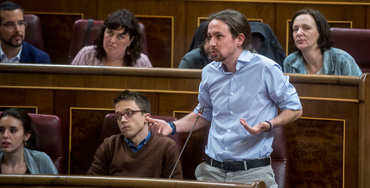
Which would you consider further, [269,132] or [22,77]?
[22,77]

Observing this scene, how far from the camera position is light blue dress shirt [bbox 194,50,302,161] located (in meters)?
0.85

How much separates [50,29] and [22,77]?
0.53 metres

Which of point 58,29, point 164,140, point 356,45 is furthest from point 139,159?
point 58,29

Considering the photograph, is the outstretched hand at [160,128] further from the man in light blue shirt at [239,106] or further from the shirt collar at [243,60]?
the shirt collar at [243,60]

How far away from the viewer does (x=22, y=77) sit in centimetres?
111

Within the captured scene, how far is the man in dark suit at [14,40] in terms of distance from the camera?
1361 millimetres

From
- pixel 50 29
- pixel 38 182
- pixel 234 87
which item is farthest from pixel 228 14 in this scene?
pixel 50 29

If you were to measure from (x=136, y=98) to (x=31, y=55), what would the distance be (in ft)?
1.53

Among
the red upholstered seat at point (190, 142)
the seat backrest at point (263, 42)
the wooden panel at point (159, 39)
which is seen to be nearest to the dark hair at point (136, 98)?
the red upholstered seat at point (190, 142)

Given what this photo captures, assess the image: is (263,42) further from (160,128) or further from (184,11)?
(160,128)

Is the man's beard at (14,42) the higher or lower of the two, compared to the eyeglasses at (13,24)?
lower

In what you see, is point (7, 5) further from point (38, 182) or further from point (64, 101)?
point (38, 182)

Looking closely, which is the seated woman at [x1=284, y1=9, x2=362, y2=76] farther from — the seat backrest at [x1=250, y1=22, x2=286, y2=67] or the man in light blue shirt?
the man in light blue shirt

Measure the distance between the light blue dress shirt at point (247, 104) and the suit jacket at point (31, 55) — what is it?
604 millimetres
